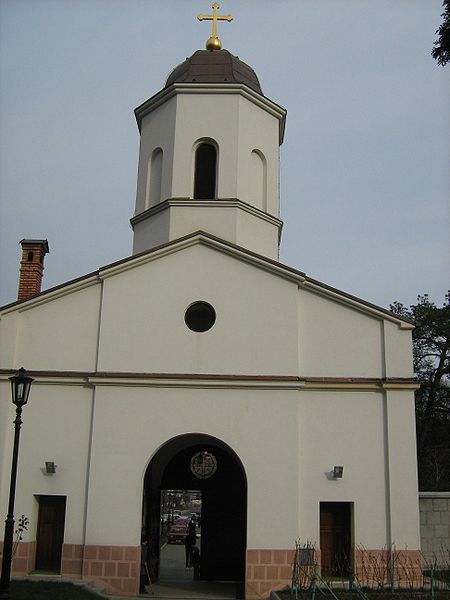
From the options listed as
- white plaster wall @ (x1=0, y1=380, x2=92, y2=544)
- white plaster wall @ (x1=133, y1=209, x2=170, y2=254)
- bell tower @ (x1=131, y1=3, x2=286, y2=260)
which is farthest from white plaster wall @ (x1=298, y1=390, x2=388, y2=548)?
white plaster wall @ (x1=133, y1=209, x2=170, y2=254)

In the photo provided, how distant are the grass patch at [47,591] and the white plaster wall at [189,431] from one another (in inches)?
47.5

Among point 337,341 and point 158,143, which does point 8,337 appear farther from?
point 337,341

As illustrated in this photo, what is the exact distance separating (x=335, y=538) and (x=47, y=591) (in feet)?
19.6

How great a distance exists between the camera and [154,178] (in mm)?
19672

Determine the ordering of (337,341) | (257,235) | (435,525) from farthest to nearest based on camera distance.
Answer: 1. (257,235)
2. (435,525)
3. (337,341)

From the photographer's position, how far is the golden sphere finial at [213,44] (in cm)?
2116

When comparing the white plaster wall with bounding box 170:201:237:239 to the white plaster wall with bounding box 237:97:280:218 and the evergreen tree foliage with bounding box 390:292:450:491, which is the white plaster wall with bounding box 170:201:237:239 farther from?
the evergreen tree foliage with bounding box 390:292:450:491

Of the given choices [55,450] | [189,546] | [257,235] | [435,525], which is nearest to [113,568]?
[55,450]

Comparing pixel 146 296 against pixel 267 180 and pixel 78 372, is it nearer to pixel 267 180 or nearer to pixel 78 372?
pixel 78 372

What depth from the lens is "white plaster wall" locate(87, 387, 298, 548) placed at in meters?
14.6

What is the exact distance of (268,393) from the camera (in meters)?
15.2

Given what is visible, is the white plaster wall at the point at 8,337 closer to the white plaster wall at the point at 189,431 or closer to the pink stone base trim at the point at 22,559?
the white plaster wall at the point at 189,431

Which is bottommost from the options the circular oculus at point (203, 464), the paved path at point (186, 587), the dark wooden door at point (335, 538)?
the paved path at point (186, 587)

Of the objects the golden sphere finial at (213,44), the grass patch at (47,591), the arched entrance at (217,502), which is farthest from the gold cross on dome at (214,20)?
the grass patch at (47,591)
